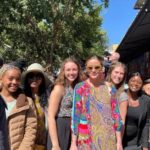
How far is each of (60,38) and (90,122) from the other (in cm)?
1403

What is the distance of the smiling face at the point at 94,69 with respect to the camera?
5031 mm

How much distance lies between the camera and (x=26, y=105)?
16.6ft

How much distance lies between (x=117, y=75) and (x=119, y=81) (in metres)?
0.08

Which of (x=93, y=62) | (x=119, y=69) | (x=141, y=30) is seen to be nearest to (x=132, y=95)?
(x=119, y=69)

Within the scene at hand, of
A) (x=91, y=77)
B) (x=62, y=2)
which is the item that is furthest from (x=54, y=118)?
(x=62, y=2)


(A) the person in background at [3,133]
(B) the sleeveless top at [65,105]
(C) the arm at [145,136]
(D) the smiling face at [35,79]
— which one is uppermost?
(D) the smiling face at [35,79]

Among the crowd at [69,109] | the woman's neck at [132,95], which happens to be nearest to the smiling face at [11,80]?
the crowd at [69,109]

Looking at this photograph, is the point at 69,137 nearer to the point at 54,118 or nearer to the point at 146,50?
the point at 54,118

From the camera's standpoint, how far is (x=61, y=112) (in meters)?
5.28

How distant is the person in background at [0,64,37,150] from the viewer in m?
5.00

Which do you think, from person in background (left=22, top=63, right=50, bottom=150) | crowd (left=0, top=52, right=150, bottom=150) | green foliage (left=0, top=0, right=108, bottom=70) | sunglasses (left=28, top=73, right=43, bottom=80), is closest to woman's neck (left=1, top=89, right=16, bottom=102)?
crowd (left=0, top=52, right=150, bottom=150)

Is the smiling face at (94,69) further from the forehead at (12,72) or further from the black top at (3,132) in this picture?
the black top at (3,132)

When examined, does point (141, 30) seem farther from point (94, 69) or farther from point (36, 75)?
point (94, 69)

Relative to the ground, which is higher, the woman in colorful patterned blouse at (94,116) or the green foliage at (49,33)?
the green foliage at (49,33)
